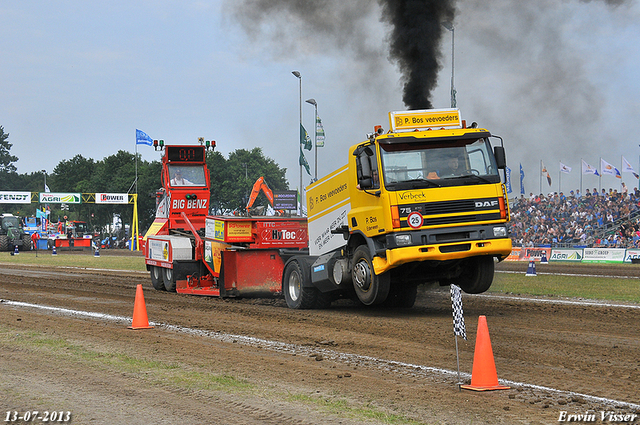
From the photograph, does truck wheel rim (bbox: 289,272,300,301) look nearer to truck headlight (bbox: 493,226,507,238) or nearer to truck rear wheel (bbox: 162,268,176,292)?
truck headlight (bbox: 493,226,507,238)

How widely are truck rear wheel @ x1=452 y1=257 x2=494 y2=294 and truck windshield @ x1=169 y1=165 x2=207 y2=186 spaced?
10298 millimetres

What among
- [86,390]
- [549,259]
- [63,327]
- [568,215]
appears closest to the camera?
[86,390]

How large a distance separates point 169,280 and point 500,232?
33.1 ft

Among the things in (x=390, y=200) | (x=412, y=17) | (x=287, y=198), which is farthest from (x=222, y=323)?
(x=287, y=198)

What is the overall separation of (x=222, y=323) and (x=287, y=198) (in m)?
58.0

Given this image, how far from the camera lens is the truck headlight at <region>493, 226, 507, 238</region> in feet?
37.9

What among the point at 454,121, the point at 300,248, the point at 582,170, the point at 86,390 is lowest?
the point at 86,390

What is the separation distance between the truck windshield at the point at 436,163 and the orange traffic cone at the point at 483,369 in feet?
16.1

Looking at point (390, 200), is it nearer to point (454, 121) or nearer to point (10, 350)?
point (454, 121)

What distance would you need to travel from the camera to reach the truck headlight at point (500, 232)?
37.9 feet

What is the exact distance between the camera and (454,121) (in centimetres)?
1230

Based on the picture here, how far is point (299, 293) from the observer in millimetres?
13914

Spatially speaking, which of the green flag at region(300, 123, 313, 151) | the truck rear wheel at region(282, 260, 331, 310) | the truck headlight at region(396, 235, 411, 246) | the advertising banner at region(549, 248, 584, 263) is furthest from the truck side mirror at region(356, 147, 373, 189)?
the green flag at region(300, 123, 313, 151)

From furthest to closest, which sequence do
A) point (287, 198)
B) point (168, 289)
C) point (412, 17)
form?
point (287, 198), point (168, 289), point (412, 17)
